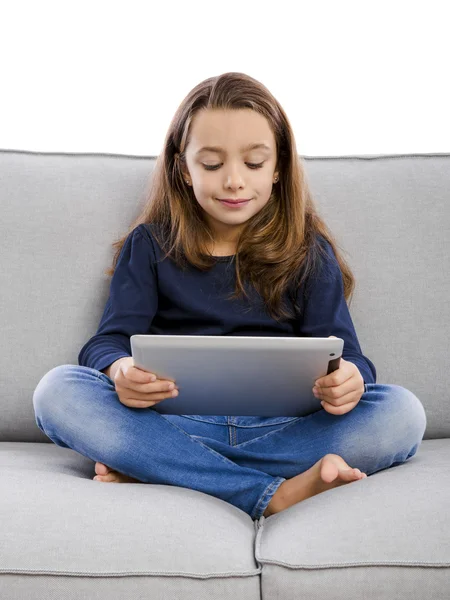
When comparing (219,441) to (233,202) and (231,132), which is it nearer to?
(233,202)

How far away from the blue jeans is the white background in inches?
39.5

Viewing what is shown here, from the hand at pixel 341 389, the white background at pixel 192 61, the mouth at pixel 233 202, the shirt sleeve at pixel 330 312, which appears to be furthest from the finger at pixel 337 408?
the white background at pixel 192 61

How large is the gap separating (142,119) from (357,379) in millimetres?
1201

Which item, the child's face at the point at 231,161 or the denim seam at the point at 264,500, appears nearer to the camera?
the denim seam at the point at 264,500

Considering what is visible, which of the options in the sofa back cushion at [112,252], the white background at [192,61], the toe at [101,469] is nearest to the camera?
the toe at [101,469]

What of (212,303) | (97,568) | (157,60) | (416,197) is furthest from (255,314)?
(157,60)

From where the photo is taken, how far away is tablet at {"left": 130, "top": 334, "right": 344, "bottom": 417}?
1172mm

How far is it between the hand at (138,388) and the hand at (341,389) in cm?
23

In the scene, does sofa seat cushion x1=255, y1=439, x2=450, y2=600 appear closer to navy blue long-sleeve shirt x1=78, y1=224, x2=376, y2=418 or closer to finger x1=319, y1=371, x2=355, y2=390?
finger x1=319, y1=371, x2=355, y2=390

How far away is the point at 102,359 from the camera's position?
1.55 m

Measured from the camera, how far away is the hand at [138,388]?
1282 mm

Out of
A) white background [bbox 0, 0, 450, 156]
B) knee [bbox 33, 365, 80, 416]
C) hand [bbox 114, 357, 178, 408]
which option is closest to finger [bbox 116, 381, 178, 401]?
hand [bbox 114, 357, 178, 408]

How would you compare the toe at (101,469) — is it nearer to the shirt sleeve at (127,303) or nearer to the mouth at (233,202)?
the shirt sleeve at (127,303)

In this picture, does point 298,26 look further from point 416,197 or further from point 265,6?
point 416,197
